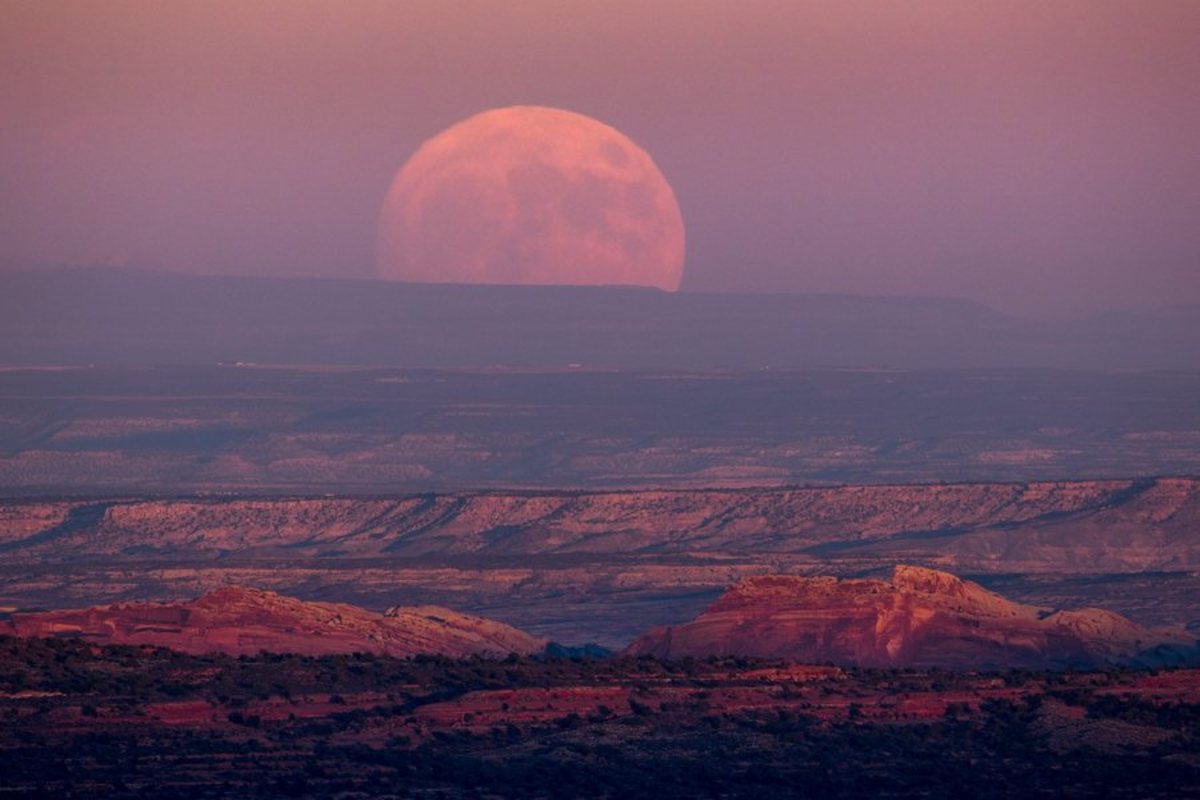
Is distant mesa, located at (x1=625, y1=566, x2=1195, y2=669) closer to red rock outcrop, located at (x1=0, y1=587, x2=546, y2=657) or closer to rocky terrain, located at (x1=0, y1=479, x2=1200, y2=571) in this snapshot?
red rock outcrop, located at (x1=0, y1=587, x2=546, y2=657)

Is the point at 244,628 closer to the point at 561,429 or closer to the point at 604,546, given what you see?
the point at 604,546

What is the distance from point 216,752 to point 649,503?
7065 centimetres

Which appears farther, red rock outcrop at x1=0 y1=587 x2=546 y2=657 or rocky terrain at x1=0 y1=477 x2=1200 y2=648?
rocky terrain at x1=0 y1=477 x2=1200 y2=648

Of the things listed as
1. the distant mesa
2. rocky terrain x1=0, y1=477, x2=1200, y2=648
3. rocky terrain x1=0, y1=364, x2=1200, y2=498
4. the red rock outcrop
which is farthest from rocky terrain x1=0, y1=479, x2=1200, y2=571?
the red rock outcrop

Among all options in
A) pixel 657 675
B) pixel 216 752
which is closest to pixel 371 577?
pixel 657 675

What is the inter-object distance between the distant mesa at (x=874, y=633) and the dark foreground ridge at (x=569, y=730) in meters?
8.80

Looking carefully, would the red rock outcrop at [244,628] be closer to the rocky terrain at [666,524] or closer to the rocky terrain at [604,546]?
the rocky terrain at [604,546]

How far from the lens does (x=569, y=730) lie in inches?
1700

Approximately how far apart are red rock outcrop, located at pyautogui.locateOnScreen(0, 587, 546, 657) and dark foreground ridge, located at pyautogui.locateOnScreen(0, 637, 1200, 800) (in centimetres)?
501

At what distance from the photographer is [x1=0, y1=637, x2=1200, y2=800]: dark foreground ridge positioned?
39.9 meters

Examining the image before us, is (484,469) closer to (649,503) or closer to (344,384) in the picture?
(344,384)

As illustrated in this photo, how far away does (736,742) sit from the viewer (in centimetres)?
4269

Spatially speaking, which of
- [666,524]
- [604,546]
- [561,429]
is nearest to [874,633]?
[604,546]

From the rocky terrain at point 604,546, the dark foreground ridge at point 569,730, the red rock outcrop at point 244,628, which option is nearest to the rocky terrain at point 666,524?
the rocky terrain at point 604,546
